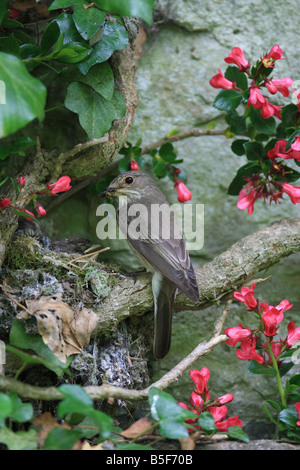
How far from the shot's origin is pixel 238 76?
9.64 ft

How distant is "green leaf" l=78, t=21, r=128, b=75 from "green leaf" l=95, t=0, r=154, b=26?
0.60 metres

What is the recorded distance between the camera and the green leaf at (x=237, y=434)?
2.13 metres

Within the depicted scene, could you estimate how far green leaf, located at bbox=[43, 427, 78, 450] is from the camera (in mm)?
1728

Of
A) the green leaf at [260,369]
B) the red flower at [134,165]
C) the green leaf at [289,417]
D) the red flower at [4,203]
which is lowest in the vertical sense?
the green leaf at [289,417]

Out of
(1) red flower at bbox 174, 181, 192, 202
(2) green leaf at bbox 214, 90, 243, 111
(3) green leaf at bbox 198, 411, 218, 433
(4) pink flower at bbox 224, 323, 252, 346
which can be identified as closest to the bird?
(1) red flower at bbox 174, 181, 192, 202

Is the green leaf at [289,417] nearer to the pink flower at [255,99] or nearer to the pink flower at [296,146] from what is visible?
the pink flower at [296,146]

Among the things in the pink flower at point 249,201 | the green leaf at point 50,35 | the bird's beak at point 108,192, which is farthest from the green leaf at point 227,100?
the green leaf at point 50,35

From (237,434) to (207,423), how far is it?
0.15 meters

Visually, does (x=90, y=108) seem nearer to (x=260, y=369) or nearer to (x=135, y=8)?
(x=135, y=8)

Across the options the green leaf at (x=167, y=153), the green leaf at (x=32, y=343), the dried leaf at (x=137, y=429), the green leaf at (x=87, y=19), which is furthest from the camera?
the green leaf at (x=167, y=153)

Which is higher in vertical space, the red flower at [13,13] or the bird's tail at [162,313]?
the red flower at [13,13]

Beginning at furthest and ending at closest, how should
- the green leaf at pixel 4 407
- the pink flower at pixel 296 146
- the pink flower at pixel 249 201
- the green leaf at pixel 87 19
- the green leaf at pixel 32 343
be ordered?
the pink flower at pixel 249 201
the pink flower at pixel 296 146
the green leaf at pixel 87 19
the green leaf at pixel 32 343
the green leaf at pixel 4 407

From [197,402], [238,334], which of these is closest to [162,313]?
[238,334]

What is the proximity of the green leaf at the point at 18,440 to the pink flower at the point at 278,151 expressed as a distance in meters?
1.96
